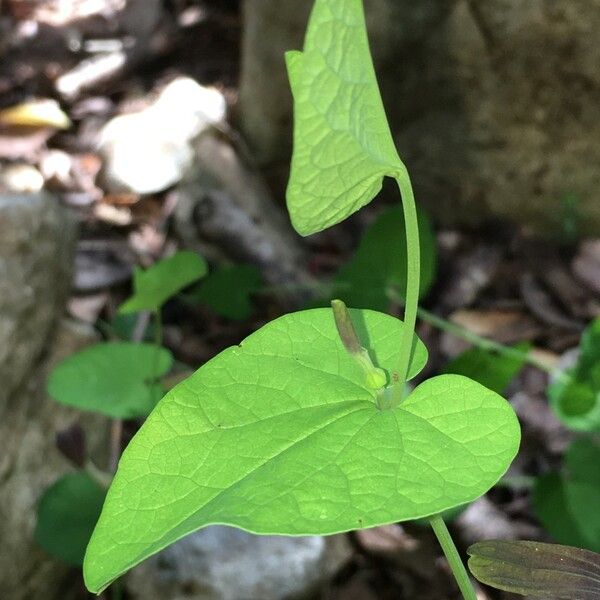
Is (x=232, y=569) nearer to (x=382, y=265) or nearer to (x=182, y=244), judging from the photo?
(x=382, y=265)

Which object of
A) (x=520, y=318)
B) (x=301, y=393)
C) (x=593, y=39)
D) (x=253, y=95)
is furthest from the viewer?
(x=253, y=95)

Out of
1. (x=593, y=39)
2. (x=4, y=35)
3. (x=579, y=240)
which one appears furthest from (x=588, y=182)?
(x=4, y=35)

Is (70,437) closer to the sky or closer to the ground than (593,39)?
closer to the ground

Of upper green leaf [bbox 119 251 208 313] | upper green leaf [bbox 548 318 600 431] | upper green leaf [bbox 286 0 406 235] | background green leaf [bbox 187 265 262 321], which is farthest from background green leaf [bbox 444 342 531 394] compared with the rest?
upper green leaf [bbox 286 0 406 235]

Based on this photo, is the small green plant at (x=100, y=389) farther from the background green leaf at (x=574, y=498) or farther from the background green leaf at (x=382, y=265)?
the background green leaf at (x=574, y=498)

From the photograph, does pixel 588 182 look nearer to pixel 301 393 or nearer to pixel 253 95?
pixel 253 95

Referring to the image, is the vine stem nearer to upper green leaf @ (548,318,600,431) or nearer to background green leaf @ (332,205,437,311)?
upper green leaf @ (548,318,600,431)

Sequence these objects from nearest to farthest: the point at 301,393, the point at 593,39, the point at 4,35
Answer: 1. the point at 301,393
2. the point at 593,39
3. the point at 4,35
